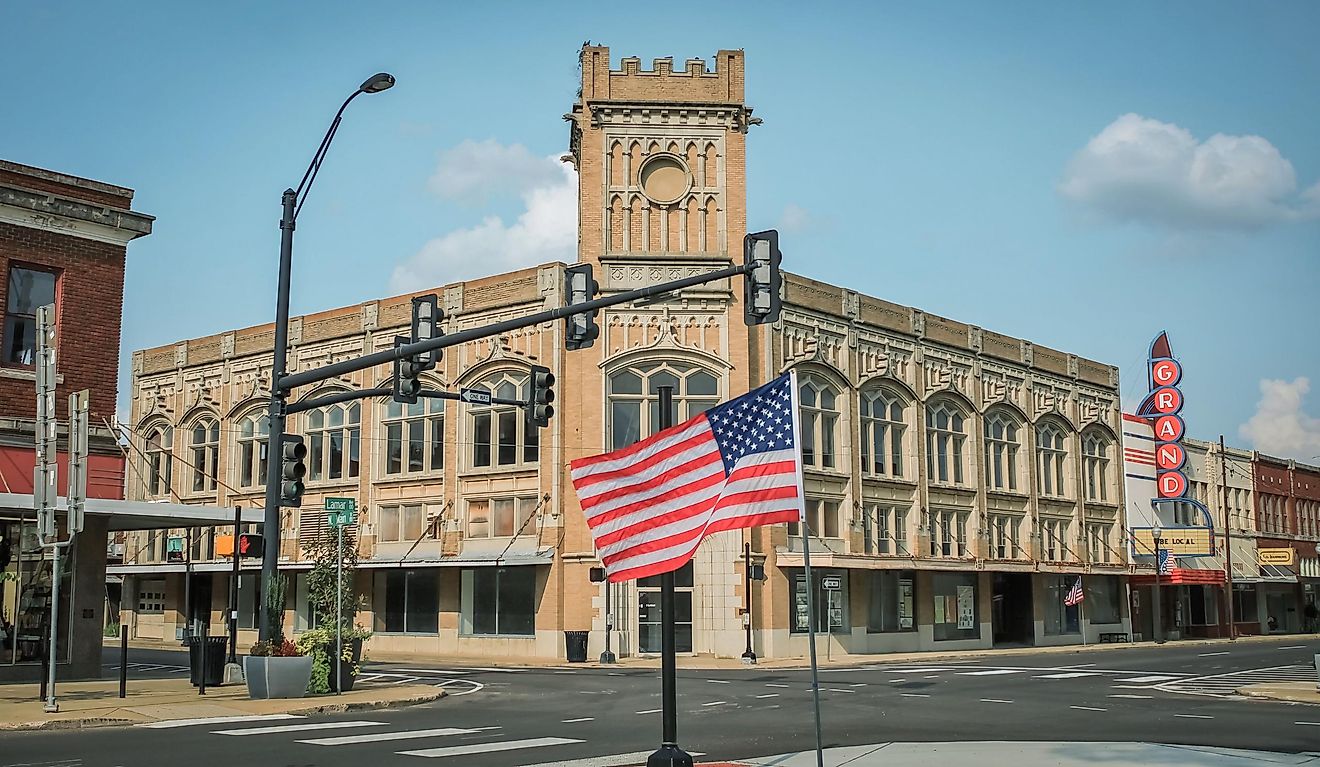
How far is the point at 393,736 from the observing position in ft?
Answer: 55.9

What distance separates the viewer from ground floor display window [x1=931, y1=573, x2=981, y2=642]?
166ft

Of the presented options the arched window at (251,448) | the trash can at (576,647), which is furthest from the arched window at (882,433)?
the arched window at (251,448)

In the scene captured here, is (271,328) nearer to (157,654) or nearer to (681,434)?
(157,654)

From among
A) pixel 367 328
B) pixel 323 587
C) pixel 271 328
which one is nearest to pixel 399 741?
pixel 323 587

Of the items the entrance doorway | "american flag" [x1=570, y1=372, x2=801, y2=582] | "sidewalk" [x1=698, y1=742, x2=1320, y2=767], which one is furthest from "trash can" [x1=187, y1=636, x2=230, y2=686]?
the entrance doorway


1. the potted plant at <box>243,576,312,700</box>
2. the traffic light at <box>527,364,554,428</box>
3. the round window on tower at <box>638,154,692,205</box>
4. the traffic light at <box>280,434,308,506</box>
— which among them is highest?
the round window on tower at <box>638,154,692,205</box>

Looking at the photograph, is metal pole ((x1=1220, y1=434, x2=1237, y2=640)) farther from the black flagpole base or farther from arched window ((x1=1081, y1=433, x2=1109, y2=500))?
the black flagpole base

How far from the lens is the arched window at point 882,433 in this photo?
48500 millimetres

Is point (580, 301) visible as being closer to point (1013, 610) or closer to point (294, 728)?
point (294, 728)

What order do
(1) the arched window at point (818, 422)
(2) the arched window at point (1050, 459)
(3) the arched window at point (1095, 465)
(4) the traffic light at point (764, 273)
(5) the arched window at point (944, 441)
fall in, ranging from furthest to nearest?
(3) the arched window at point (1095, 465) → (2) the arched window at point (1050, 459) → (5) the arched window at point (944, 441) → (1) the arched window at point (818, 422) → (4) the traffic light at point (764, 273)

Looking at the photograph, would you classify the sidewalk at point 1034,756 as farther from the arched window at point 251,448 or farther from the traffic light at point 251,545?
the arched window at point 251,448

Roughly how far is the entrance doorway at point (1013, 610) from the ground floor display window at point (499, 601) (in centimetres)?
2168

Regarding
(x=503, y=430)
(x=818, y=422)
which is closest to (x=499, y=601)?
(x=503, y=430)

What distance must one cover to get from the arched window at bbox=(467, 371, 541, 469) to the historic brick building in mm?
109
